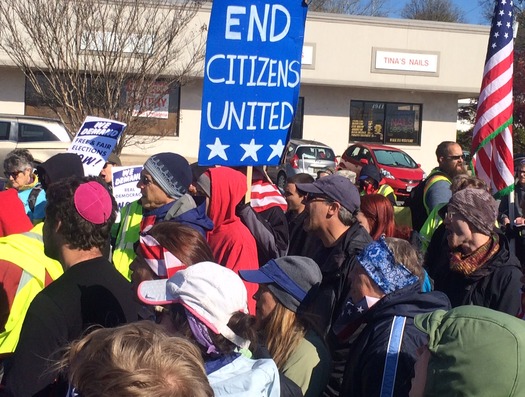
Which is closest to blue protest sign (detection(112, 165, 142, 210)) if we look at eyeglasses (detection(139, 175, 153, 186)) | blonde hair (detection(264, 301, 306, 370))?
eyeglasses (detection(139, 175, 153, 186))

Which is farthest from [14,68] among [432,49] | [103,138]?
[103,138]

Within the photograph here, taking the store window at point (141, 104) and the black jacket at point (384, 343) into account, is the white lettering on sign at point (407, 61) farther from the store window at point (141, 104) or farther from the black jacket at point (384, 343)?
the black jacket at point (384, 343)

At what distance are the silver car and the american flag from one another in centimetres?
1617

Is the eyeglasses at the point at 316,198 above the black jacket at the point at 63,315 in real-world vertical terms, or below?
above

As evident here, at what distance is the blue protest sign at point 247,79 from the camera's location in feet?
16.1

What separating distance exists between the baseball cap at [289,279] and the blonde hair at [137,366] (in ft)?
5.40

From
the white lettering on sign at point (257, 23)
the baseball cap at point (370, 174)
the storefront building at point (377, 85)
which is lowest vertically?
the baseball cap at point (370, 174)

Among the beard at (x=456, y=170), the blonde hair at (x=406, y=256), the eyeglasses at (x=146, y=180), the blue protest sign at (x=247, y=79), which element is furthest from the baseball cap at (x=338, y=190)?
the beard at (x=456, y=170)

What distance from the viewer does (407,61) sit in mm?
28688

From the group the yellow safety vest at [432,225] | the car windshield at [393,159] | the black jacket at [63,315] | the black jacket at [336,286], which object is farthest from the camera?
the car windshield at [393,159]

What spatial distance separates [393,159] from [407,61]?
6080 mm

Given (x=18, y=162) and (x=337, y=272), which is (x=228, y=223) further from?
(x=18, y=162)

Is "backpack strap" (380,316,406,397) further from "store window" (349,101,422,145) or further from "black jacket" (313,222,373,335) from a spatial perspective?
"store window" (349,101,422,145)

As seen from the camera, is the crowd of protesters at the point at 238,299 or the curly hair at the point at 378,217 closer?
the crowd of protesters at the point at 238,299
